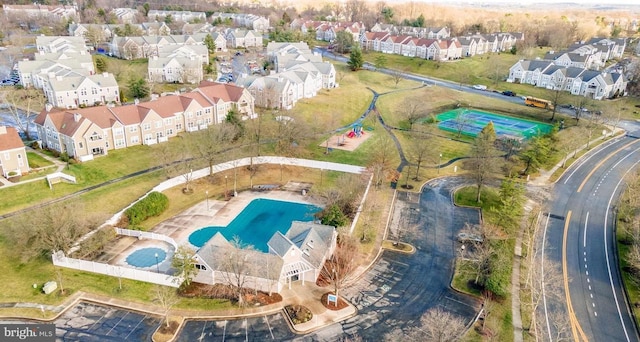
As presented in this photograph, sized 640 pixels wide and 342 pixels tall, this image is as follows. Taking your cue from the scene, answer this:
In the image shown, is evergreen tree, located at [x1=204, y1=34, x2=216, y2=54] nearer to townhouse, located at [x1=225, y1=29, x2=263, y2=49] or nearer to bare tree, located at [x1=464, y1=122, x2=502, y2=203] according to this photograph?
townhouse, located at [x1=225, y1=29, x2=263, y2=49]

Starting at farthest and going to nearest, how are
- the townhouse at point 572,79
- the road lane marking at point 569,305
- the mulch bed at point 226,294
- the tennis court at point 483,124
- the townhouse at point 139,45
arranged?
the townhouse at point 139,45, the townhouse at point 572,79, the tennis court at point 483,124, the mulch bed at point 226,294, the road lane marking at point 569,305

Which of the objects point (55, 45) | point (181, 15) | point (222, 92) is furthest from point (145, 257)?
point (181, 15)

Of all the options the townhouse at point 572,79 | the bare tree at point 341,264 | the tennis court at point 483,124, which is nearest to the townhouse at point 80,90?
the bare tree at point 341,264

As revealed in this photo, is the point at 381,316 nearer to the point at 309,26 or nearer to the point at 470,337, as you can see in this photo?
the point at 470,337

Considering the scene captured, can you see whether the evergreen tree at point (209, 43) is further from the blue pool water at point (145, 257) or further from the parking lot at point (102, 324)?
the parking lot at point (102, 324)

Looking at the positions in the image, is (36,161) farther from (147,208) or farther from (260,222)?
(260,222)

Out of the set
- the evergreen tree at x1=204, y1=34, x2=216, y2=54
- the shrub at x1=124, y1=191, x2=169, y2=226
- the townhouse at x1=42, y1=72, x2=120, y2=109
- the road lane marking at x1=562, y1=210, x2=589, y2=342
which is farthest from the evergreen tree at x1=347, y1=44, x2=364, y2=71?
the road lane marking at x1=562, y1=210, x2=589, y2=342

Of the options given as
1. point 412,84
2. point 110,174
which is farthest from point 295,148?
point 412,84

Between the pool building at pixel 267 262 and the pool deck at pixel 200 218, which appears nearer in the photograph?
the pool building at pixel 267 262
